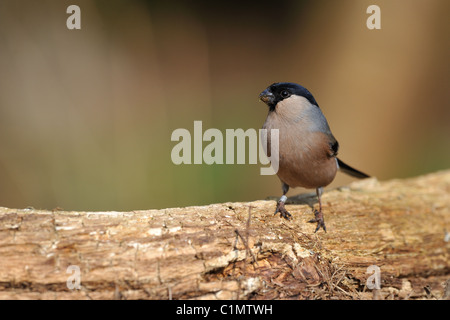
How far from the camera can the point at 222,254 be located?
7.64 feet

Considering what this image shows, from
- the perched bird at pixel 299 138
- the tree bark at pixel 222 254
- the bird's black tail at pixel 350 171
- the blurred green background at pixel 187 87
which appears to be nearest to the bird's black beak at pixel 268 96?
the perched bird at pixel 299 138

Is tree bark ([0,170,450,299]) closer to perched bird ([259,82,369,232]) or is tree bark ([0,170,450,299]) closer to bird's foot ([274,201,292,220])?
bird's foot ([274,201,292,220])

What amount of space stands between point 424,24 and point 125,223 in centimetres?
553

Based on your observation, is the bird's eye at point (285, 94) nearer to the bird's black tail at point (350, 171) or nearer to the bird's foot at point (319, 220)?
the bird's foot at point (319, 220)

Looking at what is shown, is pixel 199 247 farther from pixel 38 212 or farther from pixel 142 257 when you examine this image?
pixel 38 212

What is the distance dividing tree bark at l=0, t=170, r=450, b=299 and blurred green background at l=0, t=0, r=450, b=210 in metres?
2.41

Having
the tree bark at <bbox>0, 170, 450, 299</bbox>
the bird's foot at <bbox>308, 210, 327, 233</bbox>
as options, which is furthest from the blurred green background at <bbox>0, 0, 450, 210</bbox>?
the tree bark at <bbox>0, 170, 450, 299</bbox>

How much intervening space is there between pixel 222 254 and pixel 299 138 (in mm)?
1196

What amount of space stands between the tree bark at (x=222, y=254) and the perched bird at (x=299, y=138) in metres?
0.26

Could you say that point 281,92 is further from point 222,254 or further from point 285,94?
point 222,254

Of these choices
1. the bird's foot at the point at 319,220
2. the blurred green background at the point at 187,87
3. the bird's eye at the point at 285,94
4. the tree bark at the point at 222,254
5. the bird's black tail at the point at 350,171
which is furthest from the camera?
the blurred green background at the point at 187,87

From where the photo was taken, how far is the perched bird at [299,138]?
10.00 feet

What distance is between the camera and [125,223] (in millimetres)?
A: 2355
